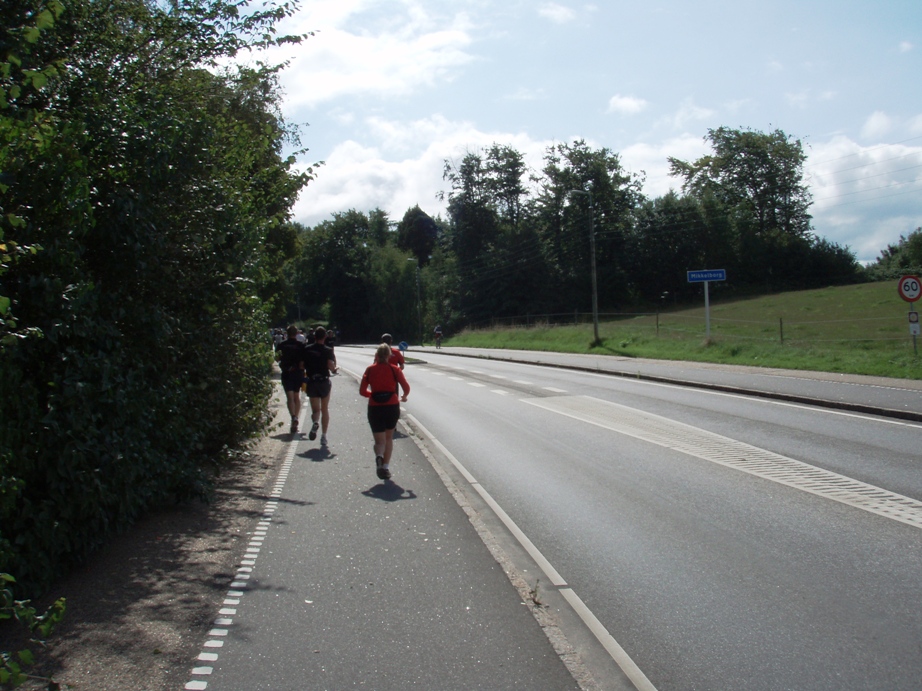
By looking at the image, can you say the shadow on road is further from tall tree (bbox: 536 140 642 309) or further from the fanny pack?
tall tree (bbox: 536 140 642 309)

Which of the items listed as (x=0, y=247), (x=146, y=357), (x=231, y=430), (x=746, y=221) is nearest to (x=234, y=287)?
(x=146, y=357)

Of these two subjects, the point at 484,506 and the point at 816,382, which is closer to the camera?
the point at 484,506

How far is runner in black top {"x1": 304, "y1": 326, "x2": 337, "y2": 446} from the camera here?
13203mm

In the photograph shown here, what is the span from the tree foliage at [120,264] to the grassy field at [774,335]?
18844 millimetres

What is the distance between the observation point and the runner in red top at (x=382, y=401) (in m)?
10.1

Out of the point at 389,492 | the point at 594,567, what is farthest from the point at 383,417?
the point at 594,567

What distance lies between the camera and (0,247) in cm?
369

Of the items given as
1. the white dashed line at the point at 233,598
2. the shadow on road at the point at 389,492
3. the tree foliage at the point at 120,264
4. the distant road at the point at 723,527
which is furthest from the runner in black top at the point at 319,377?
the white dashed line at the point at 233,598

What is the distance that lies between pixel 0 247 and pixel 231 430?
653cm

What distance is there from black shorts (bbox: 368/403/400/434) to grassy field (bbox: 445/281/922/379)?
54.7ft

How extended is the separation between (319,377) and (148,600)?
26.5 ft

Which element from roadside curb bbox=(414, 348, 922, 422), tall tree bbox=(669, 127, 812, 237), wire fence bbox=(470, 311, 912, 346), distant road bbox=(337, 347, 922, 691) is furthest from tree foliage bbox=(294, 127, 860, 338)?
distant road bbox=(337, 347, 922, 691)

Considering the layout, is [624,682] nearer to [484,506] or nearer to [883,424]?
[484,506]

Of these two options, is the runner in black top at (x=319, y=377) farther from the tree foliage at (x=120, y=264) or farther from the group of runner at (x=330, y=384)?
the tree foliage at (x=120, y=264)
